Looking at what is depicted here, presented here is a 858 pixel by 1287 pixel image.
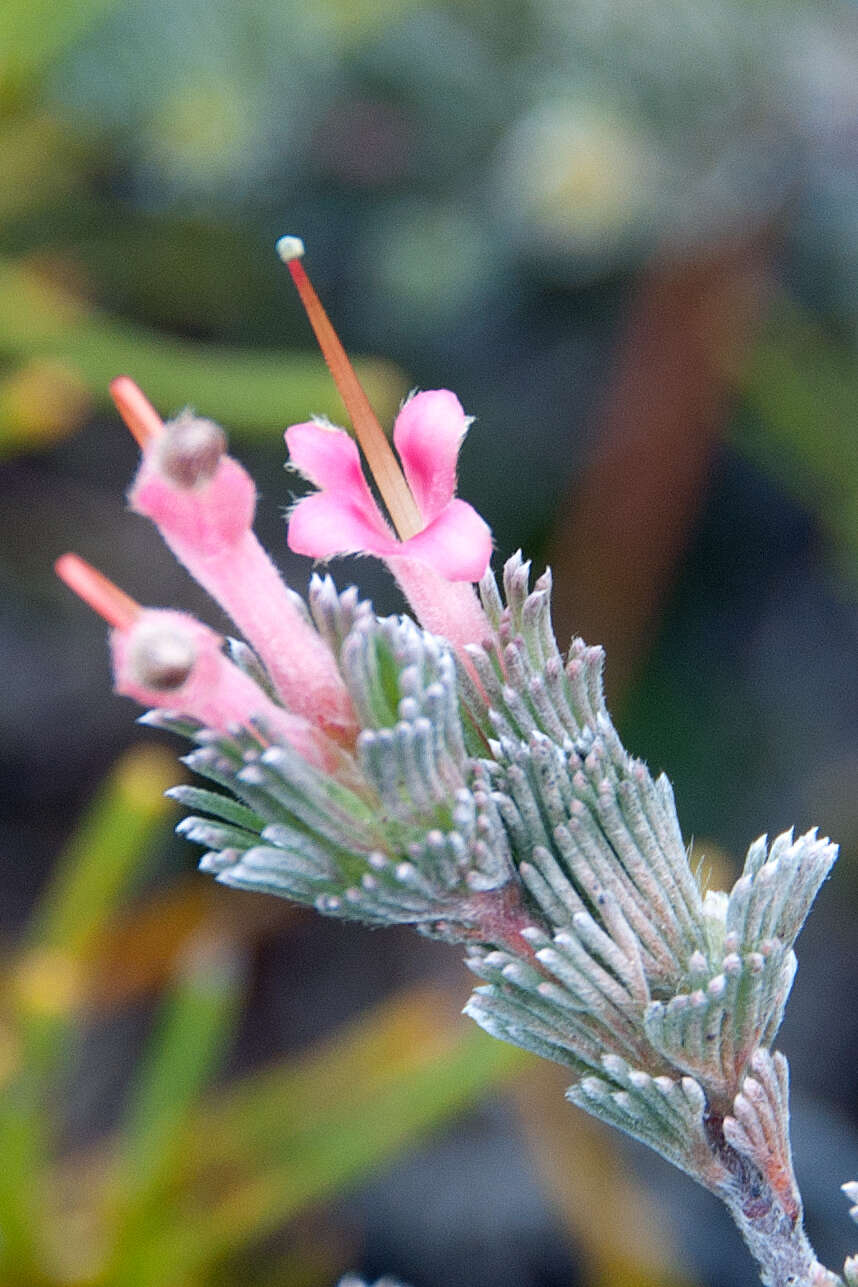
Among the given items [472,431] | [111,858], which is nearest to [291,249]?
[111,858]

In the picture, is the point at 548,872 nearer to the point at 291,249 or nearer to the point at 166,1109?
the point at 291,249

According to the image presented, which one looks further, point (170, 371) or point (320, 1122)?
point (170, 371)

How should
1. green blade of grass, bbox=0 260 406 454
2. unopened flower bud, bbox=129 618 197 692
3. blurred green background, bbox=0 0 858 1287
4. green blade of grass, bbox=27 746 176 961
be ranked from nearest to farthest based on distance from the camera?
1. unopened flower bud, bbox=129 618 197 692
2. green blade of grass, bbox=27 746 176 961
3. green blade of grass, bbox=0 260 406 454
4. blurred green background, bbox=0 0 858 1287

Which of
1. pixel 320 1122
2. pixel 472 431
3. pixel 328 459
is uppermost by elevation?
pixel 472 431

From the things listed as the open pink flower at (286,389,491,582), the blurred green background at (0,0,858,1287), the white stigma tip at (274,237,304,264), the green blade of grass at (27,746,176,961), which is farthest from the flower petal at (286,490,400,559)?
the blurred green background at (0,0,858,1287)

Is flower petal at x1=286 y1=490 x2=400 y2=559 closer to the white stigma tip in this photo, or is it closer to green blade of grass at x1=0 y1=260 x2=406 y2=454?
the white stigma tip

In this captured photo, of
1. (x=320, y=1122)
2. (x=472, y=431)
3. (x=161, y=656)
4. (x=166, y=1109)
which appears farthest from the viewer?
(x=472, y=431)

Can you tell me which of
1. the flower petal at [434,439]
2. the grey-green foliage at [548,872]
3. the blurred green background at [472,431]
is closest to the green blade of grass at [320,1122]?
the blurred green background at [472,431]

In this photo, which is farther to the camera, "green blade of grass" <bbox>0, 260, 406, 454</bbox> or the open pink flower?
"green blade of grass" <bbox>0, 260, 406, 454</bbox>
